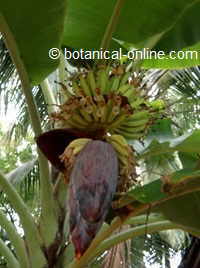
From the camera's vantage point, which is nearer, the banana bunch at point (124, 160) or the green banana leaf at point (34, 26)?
the banana bunch at point (124, 160)

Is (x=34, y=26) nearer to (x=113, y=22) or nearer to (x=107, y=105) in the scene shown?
(x=113, y=22)

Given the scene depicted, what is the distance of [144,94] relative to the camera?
1.41 m

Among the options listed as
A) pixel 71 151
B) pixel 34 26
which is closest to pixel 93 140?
pixel 71 151

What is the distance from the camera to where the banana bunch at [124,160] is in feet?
4.14

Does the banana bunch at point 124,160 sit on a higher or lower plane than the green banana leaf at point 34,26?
lower

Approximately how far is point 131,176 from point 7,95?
2670 millimetres

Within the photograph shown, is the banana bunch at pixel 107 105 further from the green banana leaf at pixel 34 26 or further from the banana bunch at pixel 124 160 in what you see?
the green banana leaf at pixel 34 26

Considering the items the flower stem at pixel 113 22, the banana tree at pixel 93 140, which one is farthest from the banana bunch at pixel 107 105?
the flower stem at pixel 113 22

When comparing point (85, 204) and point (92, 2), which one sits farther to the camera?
point (92, 2)

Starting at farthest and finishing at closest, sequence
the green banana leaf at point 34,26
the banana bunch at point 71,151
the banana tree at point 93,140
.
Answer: the green banana leaf at point 34,26, the banana bunch at point 71,151, the banana tree at point 93,140

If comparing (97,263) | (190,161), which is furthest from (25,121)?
(190,161)

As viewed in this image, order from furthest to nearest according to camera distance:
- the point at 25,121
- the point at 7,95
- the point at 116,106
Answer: the point at 25,121 → the point at 7,95 → the point at 116,106

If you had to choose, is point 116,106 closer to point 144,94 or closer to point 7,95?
point 144,94

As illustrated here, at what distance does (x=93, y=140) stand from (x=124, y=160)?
11cm
